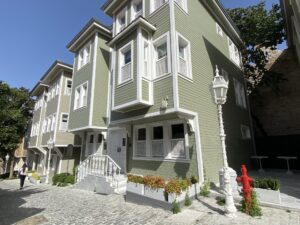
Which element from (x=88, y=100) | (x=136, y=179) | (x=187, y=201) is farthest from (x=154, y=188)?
(x=88, y=100)

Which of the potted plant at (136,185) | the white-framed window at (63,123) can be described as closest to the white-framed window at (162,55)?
the potted plant at (136,185)

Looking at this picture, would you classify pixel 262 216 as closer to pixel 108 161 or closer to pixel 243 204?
pixel 243 204

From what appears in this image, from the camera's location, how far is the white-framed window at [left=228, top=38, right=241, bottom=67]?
15.2 m

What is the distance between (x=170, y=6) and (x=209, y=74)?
13.8 ft

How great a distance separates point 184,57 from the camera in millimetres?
9461

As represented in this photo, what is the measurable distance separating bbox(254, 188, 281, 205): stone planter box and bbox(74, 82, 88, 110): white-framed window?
11578 mm

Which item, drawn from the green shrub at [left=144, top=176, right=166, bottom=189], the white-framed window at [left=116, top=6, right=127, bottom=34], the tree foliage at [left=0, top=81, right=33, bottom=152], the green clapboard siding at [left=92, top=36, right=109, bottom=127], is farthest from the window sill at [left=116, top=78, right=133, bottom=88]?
the tree foliage at [left=0, top=81, right=33, bottom=152]

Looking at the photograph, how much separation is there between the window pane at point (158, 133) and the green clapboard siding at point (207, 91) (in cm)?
201

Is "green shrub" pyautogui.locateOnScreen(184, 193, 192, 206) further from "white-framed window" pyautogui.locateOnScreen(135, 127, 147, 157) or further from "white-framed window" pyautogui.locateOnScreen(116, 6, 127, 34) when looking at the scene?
"white-framed window" pyautogui.locateOnScreen(116, 6, 127, 34)

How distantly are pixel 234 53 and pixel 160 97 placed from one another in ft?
35.3

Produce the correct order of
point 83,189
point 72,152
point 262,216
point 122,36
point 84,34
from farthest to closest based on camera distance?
point 72,152 → point 84,34 → point 83,189 → point 122,36 → point 262,216

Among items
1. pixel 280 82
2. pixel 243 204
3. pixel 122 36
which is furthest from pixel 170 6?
pixel 280 82

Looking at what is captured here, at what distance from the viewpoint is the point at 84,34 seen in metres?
14.8

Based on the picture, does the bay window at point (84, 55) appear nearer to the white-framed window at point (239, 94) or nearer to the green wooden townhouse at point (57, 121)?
the green wooden townhouse at point (57, 121)
